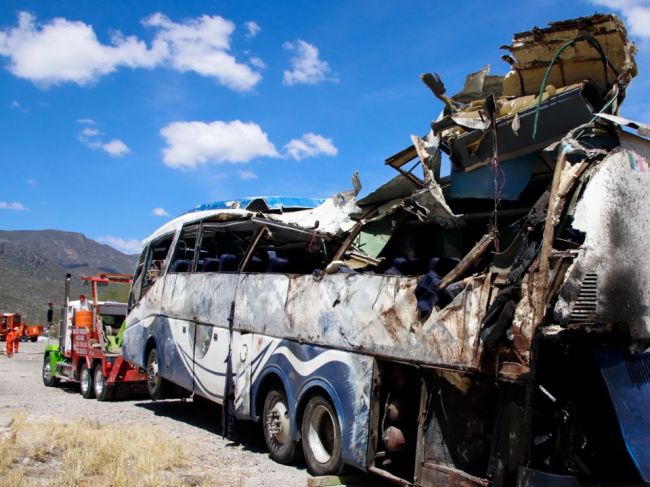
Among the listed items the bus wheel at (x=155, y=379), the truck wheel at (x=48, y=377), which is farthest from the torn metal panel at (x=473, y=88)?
the truck wheel at (x=48, y=377)

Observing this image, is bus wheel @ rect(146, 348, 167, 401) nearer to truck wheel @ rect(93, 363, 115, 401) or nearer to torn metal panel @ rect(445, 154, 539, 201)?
truck wheel @ rect(93, 363, 115, 401)

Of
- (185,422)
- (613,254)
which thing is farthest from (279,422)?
(613,254)

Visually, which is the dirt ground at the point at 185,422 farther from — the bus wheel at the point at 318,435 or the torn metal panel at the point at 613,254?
the torn metal panel at the point at 613,254

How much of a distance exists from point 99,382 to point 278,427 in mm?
8198

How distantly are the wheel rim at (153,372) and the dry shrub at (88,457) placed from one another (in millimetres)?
2157

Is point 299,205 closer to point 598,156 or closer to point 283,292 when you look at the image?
point 283,292

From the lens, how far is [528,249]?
17.3 ft

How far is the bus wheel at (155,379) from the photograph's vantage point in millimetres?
11823

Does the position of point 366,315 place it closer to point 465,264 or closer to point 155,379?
point 465,264

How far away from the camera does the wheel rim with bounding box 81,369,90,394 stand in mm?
15399

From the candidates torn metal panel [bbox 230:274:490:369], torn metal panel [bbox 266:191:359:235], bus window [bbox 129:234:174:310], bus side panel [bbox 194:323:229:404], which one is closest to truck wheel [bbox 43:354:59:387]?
bus window [bbox 129:234:174:310]

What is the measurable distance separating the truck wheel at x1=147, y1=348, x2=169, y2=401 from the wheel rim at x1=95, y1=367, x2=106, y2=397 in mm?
2990

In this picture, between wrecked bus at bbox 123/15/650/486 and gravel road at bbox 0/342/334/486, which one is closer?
wrecked bus at bbox 123/15/650/486

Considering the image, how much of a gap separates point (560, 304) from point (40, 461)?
597 centimetres
